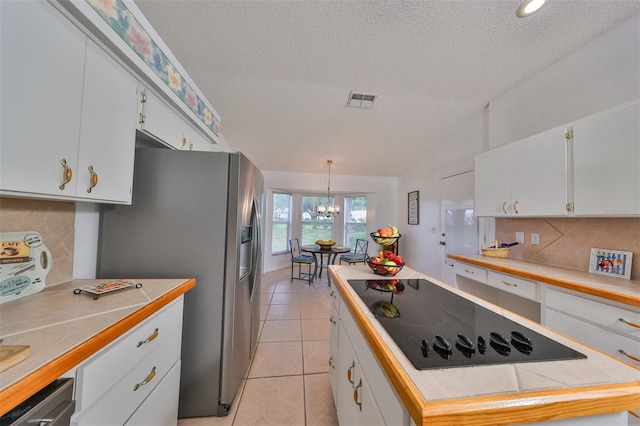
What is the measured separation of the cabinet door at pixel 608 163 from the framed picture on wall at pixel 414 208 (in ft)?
9.07

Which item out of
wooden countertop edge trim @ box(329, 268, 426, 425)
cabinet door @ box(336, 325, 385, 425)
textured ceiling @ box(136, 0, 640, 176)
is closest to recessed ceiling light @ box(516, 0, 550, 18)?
textured ceiling @ box(136, 0, 640, 176)

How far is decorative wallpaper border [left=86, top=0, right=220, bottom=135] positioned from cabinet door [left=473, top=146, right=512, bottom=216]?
9.70ft

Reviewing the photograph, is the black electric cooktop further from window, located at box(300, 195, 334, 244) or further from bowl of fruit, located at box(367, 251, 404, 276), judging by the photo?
window, located at box(300, 195, 334, 244)

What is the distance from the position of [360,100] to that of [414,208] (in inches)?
104

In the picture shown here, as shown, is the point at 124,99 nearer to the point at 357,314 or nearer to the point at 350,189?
the point at 357,314

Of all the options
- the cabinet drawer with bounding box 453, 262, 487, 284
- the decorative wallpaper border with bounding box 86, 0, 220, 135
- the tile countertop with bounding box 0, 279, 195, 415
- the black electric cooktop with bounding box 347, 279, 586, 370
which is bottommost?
the cabinet drawer with bounding box 453, 262, 487, 284

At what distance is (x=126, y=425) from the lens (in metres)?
0.83

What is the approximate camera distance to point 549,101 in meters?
2.15

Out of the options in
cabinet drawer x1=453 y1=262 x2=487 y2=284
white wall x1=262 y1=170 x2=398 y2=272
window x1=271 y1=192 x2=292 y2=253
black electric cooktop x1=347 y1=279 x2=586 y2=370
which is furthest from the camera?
window x1=271 y1=192 x2=292 y2=253

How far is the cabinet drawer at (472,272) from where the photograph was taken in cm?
212

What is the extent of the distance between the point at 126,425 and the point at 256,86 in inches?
110

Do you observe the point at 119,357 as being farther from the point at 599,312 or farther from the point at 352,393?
the point at 599,312

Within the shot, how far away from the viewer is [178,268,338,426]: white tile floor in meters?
1.45

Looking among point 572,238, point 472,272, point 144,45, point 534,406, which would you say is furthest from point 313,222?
point 534,406
